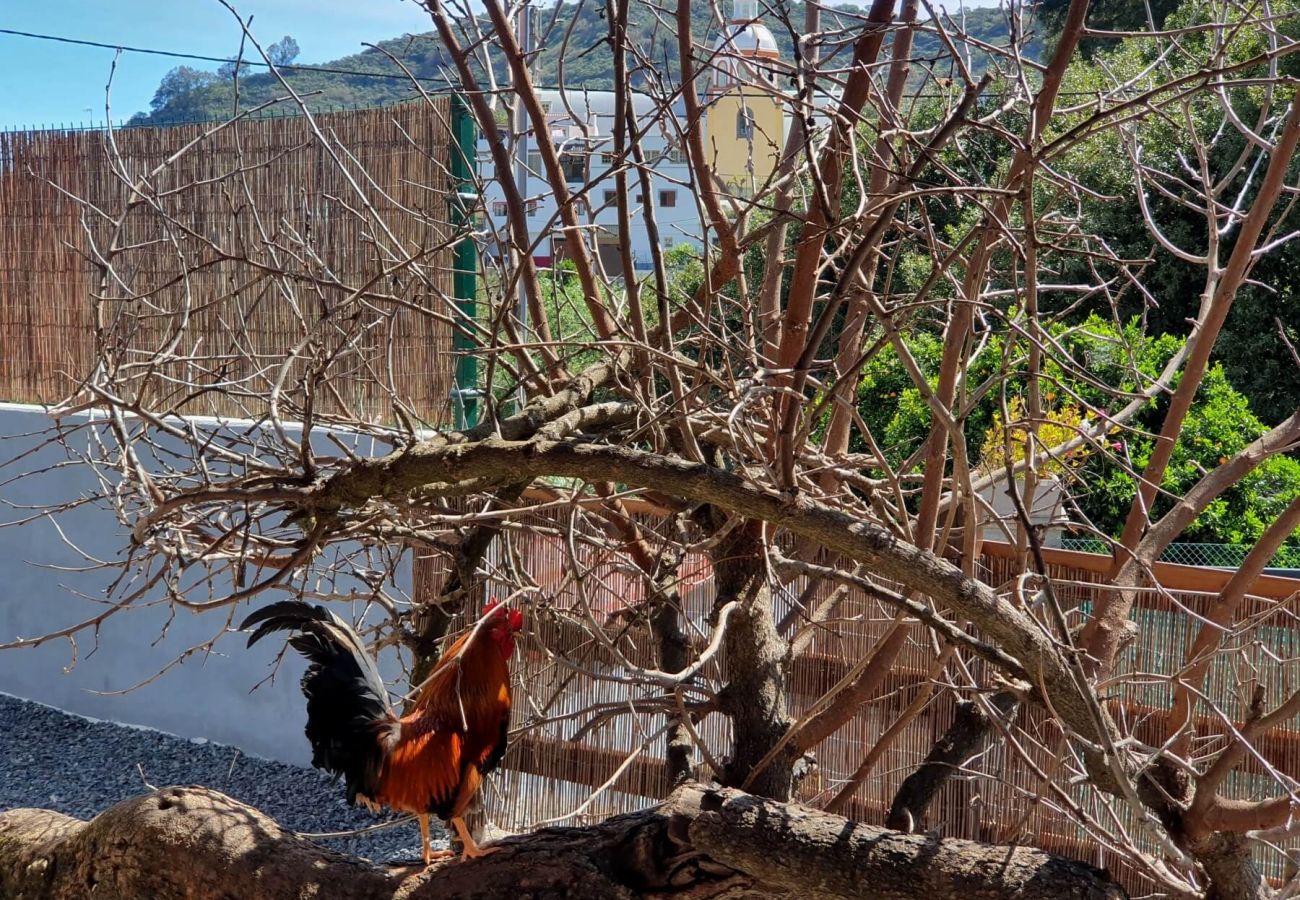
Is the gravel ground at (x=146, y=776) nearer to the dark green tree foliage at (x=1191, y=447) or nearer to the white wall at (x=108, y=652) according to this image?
the white wall at (x=108, y=652)

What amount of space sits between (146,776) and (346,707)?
14.3 feet

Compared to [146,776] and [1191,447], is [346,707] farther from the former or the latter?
[1191,447]

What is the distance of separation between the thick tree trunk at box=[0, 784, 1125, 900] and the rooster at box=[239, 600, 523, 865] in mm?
349

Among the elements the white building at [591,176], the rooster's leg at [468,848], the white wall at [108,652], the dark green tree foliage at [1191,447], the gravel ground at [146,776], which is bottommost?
the gravel ground at [146,776]

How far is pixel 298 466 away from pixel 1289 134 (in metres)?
2.19

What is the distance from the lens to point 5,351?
29.1ft

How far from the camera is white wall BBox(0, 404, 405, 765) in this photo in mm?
6879

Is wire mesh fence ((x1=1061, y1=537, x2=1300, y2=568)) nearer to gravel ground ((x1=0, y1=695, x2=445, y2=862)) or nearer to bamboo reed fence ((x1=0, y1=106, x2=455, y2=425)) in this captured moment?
bamboo reed fence ((x1=0, y1=106, x2=455, y2=425))

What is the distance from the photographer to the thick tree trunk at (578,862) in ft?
6.83

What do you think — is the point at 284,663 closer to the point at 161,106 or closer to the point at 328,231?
the point at 328,231

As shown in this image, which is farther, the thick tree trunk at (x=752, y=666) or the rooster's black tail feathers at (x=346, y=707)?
the rooster's black tail feathers at (x=346, y=707)

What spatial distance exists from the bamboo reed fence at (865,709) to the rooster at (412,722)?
188 millimetres

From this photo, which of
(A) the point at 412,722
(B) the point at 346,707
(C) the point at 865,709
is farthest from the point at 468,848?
(C) the point at 865,709

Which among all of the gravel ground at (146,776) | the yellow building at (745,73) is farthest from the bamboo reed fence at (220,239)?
the gravel ground at (146,776)
